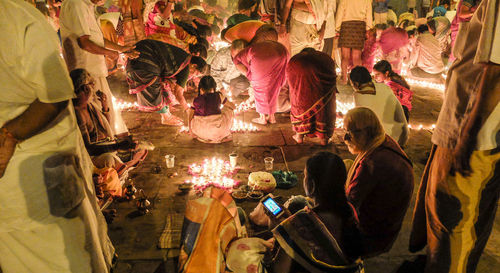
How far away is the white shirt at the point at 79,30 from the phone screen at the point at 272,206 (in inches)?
108

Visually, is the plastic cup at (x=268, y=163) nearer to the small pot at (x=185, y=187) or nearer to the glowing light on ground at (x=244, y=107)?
the small pot at (x=185, y=187)

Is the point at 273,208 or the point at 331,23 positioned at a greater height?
the point at 331,23

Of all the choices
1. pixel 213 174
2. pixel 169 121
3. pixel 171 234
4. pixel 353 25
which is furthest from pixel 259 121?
pixel 353 25

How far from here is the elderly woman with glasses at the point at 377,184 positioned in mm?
2439

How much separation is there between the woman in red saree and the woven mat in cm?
251

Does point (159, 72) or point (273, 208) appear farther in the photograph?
point (159, 72)

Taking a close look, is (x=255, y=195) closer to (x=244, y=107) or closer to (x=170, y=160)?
(x=170, y=160)

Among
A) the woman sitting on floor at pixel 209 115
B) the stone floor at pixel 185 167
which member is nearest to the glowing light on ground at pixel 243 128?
the stone floor at pixel 185 167

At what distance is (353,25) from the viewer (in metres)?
7.27

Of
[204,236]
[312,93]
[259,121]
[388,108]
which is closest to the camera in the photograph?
[204,236]

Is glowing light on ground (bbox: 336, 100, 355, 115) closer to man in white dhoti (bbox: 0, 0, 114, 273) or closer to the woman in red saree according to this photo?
the woman in red saree

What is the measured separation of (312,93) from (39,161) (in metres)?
3.74

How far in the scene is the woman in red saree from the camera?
464cm

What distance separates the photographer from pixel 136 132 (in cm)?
540
